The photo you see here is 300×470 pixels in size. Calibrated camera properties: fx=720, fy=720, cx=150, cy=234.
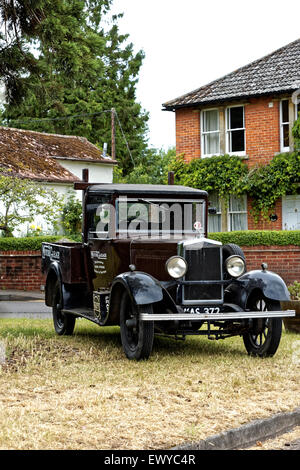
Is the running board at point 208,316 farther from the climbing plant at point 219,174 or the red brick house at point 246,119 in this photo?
the climbing plant at point 219,174

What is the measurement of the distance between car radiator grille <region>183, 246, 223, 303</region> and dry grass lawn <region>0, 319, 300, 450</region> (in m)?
0.77

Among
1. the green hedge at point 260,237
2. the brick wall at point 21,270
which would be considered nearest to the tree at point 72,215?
the brick wall at point 21,270

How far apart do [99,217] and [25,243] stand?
12145mm

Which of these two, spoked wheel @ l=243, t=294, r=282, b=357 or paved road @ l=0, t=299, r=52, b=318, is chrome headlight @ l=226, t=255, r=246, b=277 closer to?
spoked wheel @ l=243, t=294, r=282, b=357

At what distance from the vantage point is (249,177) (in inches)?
957

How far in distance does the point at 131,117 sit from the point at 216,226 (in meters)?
22.8

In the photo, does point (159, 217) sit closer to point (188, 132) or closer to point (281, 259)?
point (281, 259)

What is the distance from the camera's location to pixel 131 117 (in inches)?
1857

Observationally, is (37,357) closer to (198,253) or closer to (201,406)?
(198,253)

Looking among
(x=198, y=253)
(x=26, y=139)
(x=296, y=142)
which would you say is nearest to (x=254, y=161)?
(x=296, y=142)

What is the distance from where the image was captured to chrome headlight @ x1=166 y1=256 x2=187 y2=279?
8.79 meters

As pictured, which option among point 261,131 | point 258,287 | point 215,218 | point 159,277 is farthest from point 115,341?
point 215,218

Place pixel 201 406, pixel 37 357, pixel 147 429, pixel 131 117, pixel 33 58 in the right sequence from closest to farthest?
pixel 147 429
pixel 201 406
pixel 37 357
pixel 33 58
pixel 131 117

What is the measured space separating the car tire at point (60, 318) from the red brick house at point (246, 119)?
44.6 ft
